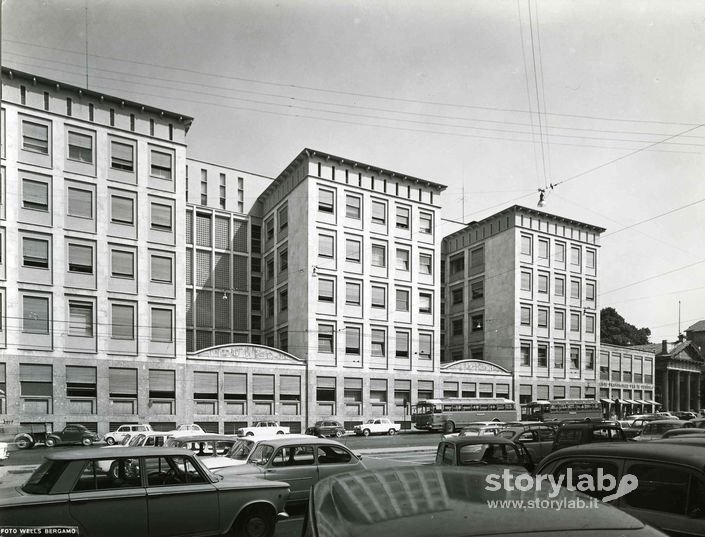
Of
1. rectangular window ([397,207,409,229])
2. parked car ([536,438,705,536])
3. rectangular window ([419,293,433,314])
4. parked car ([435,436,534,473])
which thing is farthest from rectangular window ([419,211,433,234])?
parked car ([536,438,705,536])

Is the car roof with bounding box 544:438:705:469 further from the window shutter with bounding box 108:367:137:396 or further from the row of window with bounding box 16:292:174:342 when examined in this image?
the row of window with bounding box 16:292:174:342

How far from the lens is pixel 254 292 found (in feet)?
175

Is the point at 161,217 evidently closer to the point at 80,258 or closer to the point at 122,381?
the point at 80,258

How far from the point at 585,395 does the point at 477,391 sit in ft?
53.5

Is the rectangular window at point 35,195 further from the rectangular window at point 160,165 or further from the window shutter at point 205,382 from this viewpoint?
the window shutter at point 205,382

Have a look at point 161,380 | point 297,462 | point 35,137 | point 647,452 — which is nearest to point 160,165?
point 35,137

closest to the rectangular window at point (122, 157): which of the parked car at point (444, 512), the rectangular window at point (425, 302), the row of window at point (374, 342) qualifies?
the row of window at point (374, 342)

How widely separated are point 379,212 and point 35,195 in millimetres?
27655

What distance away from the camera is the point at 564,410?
1693 inches

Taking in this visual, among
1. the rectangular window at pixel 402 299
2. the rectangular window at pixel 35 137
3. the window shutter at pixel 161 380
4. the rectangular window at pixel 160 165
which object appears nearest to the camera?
the rectangular window at pixel 35 137

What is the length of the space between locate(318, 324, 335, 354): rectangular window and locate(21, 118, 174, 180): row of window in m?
17.2

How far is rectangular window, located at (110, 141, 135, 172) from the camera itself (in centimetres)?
3875

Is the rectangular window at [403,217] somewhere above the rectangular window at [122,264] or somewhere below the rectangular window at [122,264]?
above

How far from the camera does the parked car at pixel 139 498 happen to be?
6.29 m
